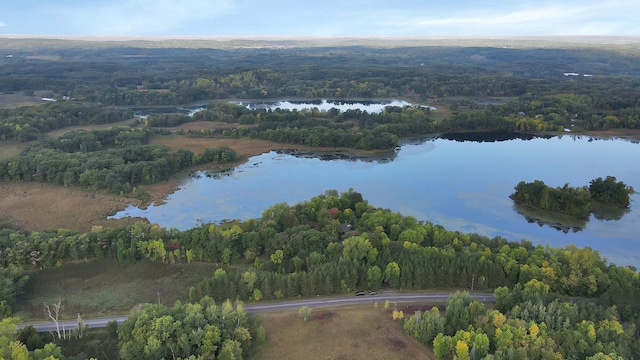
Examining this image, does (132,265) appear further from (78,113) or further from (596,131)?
(596,131)

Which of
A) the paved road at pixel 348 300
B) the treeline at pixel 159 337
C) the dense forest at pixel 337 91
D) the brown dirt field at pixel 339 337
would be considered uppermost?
the dense forest at pixel 337 91

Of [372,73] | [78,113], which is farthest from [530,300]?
[372,73]

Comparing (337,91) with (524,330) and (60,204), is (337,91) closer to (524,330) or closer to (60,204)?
(60,204)

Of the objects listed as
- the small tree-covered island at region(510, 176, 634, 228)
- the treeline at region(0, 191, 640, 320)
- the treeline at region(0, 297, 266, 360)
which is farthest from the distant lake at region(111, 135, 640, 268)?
the treeline at region(0, 297, 266, 360)

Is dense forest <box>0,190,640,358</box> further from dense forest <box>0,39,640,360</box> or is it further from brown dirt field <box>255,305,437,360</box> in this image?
brown dirt field <box>255,305,437,360</box>

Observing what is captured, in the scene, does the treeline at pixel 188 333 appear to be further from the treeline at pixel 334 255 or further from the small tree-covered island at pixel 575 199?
the small tree-covered island at pixel 575 199

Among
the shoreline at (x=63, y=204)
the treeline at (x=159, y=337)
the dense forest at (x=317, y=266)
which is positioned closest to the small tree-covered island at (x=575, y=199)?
the dense forest at (x=317, y=266)
